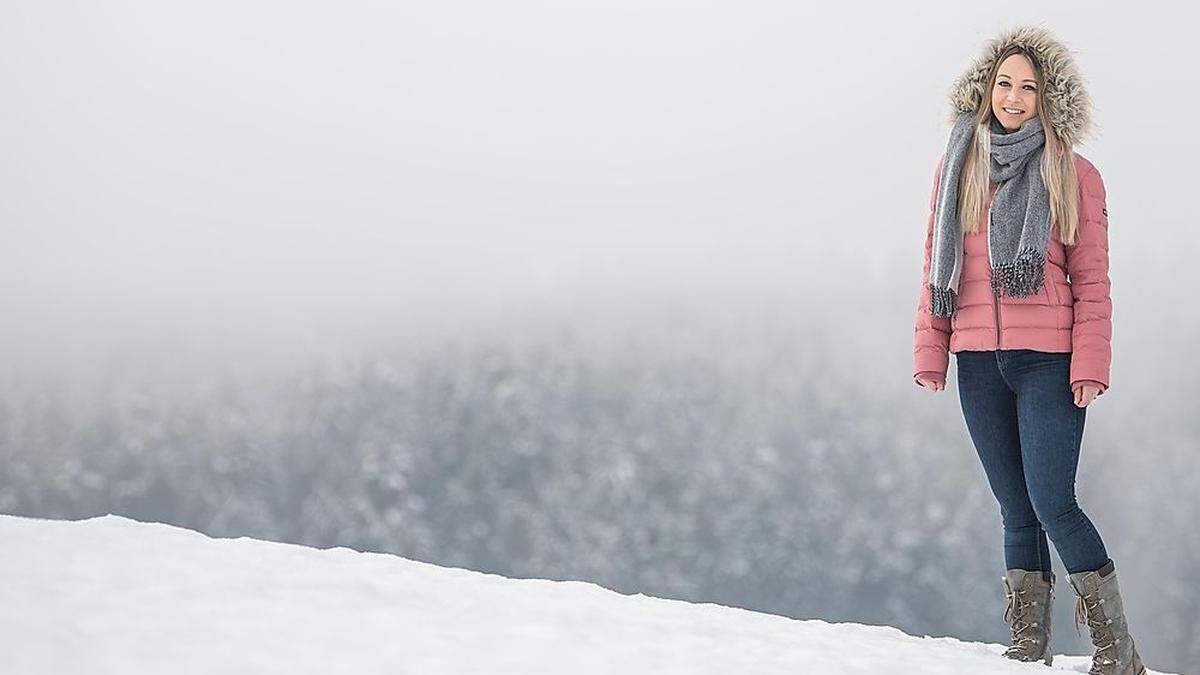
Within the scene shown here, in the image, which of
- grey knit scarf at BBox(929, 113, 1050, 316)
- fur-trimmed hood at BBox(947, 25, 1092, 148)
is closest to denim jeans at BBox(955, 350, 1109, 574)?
grey knit scarf at BBox(929, 113, 1050, 316)

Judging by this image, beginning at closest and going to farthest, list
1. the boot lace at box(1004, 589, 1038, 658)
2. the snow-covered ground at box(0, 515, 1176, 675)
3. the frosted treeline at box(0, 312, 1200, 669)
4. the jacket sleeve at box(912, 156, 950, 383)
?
1. the snow-covered ground at box(0, 515, 1176, 675)
2. the boot lace at box(1004, 589, 1038, 658)
3. the jacket sleeve at box(912, 156, 950, 383)
4. the frosted treeline at box(0, 312, 1200, 669)

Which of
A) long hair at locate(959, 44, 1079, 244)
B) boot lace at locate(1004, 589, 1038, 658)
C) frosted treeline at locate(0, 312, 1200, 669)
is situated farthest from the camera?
frosted treeline at locate(0, 312, 1200, 669)

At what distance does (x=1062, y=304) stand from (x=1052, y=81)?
0.80 m

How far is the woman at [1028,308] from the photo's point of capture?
3.70 m

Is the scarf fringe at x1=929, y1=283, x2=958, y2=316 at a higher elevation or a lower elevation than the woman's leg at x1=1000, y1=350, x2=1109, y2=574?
higher

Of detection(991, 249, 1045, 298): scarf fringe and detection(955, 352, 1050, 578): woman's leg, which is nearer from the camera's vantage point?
detection(991, 249, 1045, 298): scarf fringe

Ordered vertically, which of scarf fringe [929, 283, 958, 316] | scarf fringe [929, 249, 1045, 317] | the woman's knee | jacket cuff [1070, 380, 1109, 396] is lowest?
the woman's knee

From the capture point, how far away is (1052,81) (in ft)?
12.9

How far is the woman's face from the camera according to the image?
3.94m

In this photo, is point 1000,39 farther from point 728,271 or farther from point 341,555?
point 728,271

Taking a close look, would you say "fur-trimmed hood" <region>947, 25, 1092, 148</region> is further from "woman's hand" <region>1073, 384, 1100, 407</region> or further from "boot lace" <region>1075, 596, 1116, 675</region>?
"boot lace" <region>1075, 596, 1116, 675</region>

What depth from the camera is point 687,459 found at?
156625 millimetres

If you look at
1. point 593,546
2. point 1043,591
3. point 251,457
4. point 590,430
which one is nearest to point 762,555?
point 593,546

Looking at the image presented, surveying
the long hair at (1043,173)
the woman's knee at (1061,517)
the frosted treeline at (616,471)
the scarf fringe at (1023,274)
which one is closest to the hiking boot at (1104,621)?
the woman's knee at (1061,517)
